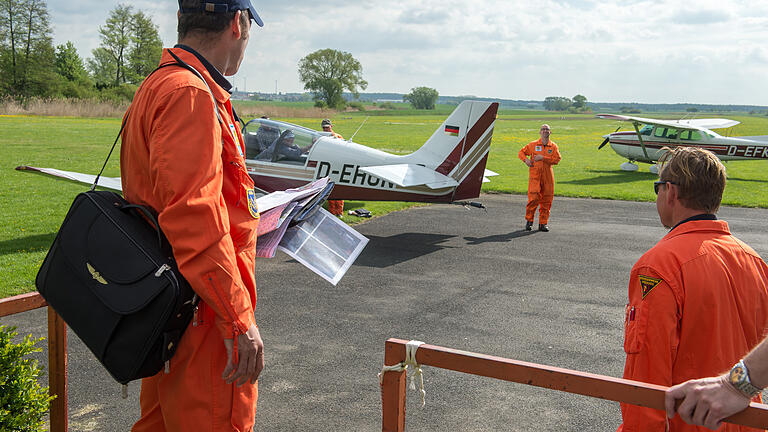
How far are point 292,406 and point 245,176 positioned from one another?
2.86 meters

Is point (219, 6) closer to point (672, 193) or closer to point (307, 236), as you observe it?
point (307, 236)

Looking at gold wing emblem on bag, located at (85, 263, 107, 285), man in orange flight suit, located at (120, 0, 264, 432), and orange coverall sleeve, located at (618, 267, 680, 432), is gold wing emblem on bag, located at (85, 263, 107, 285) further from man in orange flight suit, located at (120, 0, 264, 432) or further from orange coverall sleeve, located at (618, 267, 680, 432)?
orange coverall sleeve, located at (618, 267, 680, 432)

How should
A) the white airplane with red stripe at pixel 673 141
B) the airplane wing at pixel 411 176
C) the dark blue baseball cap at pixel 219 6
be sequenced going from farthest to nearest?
1. the white airplane with red stripe at pixel 673 141
2. the airplane wing at pixel 411 176
3. the dark blue baseball cap at pixel 219 6

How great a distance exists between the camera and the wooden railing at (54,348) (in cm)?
258

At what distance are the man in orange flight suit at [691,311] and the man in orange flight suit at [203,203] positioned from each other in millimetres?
1508

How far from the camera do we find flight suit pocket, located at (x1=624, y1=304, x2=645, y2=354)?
2271 millimetres

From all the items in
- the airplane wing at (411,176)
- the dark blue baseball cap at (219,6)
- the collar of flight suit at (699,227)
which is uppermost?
the dark blue baseball cap at (219,6)

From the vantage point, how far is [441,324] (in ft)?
20.8

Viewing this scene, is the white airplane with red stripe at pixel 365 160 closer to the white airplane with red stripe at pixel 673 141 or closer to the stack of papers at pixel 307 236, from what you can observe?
the stack of papers at pixel 307 236

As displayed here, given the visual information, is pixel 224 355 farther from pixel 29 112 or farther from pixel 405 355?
pixel 29 112

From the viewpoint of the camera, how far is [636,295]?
233cm

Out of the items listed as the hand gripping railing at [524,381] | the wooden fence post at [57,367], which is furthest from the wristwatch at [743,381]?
the wooden fence post at [57,367]

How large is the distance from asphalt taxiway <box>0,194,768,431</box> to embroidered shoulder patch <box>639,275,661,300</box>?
88.0 inches

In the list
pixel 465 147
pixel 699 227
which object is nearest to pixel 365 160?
pixel 465 147
